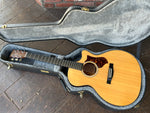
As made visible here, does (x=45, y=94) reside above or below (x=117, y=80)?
below

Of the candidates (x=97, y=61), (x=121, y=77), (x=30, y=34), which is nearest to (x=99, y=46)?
(x=97, y=61)

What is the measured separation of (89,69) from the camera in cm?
97

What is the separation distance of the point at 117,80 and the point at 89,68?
0.22 meters

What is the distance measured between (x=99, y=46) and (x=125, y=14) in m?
0.41

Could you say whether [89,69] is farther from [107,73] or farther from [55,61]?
[55,61]

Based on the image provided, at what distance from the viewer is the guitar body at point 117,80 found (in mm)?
857

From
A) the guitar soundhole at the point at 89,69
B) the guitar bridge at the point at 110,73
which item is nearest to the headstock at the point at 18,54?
the guitar soundhole at the point at 89,69

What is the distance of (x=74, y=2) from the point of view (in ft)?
4.20

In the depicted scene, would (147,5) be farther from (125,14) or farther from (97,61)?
(97,61)

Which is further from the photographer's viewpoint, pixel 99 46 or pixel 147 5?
pixel 99 46

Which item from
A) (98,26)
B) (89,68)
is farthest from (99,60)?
(98,26)

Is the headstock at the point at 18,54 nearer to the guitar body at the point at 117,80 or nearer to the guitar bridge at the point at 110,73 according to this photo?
the guitar body at the point at 117,80

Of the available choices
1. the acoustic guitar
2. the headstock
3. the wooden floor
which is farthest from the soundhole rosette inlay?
the headstock

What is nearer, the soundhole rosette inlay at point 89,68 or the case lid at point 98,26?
the case lid at point 98,26
